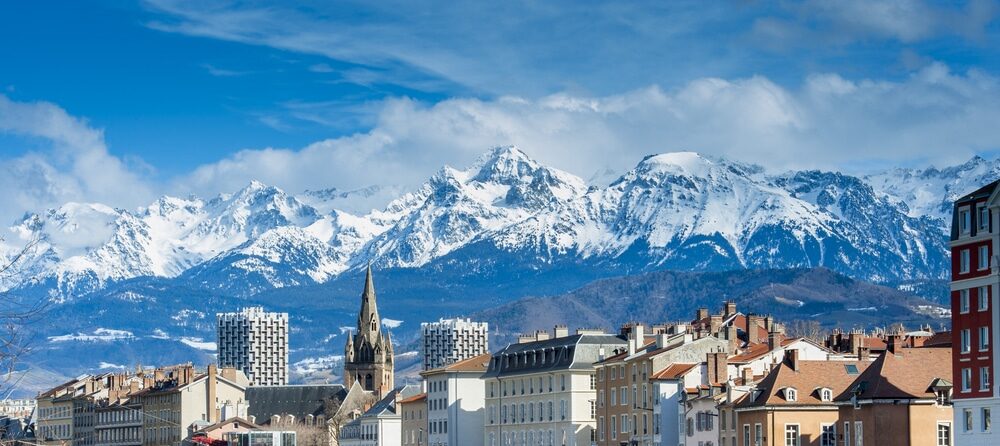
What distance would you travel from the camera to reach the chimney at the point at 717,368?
4990 inches

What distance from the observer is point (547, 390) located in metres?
165

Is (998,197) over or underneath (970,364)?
over

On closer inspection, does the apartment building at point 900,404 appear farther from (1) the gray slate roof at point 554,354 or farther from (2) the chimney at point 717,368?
(1) the gray slate roof at point 554,354

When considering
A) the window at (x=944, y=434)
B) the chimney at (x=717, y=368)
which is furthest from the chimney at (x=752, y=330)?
the window at (x=944, y=434)

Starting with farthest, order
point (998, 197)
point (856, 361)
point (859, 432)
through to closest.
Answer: point (856, 361) < point (859, 432) < point (998, 197)

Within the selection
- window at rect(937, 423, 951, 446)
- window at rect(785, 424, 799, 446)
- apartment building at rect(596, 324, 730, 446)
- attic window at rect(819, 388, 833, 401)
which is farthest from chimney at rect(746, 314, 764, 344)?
window at rect(937, 423, 951, 446)

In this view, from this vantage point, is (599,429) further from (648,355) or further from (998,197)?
(998,197)

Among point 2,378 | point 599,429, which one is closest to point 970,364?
point 599,429

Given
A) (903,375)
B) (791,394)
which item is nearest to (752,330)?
(791,394)

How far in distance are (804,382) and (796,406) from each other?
2015 mm

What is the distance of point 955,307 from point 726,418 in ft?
89.4

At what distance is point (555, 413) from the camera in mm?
161625

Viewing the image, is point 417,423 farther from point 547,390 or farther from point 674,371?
point 674,371

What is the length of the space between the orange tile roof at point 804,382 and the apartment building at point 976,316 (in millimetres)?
17774
